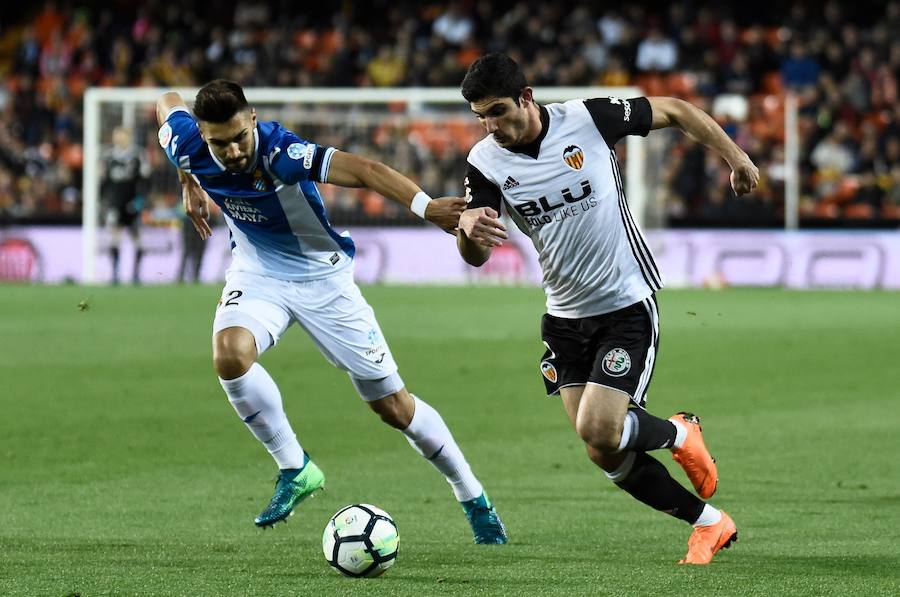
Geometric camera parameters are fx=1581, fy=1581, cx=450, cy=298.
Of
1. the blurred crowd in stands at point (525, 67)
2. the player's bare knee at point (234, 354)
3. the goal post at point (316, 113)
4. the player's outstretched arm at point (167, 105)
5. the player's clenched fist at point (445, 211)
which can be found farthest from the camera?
the blurred crowd in stands at point (525, 67)

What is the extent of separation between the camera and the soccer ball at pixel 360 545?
5.81 meters

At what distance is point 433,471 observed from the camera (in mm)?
9219

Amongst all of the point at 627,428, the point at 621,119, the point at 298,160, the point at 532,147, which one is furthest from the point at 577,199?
the point at 298,160

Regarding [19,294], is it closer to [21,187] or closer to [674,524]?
[21,187]

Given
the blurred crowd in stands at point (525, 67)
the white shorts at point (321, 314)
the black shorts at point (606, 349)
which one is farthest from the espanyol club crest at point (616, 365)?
the blurred crowd in stands at point (525, 67)

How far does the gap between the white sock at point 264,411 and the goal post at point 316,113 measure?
633 inches

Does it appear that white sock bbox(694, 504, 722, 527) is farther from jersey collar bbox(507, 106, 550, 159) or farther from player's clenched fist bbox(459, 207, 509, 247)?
jersey collar bbox(507, 106, 550, 159)

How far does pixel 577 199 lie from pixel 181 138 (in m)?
1.88

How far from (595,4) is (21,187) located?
1080 centimetres

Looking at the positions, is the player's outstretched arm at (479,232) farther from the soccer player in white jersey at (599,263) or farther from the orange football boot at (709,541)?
the orange football boot at (709,541)

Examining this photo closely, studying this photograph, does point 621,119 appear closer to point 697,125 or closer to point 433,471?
point 697,125

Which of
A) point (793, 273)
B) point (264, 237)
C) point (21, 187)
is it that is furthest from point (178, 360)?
point (21, 187)

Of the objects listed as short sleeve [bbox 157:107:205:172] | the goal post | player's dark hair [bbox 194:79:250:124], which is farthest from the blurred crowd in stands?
player's dark hair [bbox 194:79:250:124]

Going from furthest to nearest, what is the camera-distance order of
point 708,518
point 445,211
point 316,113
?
1. point 316,113
2. point 708,518
3. point 445,211
